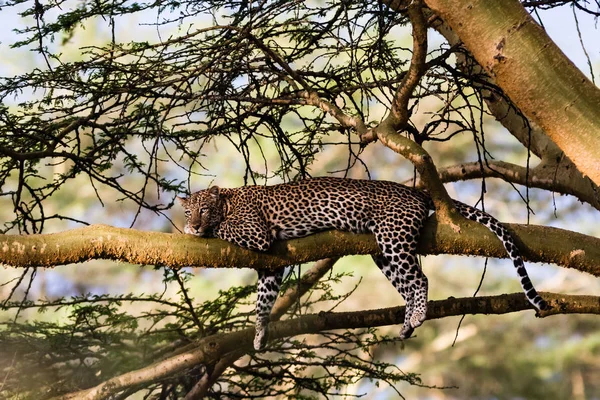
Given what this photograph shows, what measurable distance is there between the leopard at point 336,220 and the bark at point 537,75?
59.8 inches

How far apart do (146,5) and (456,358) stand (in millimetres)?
16388

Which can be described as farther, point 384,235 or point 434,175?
point 384,235

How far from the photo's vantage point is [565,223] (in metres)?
22.4

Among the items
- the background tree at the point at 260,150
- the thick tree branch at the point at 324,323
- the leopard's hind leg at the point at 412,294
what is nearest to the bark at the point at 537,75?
the background tree at the point at 260,150

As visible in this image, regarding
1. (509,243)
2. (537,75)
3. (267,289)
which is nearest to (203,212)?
(267,289)

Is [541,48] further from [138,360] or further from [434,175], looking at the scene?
[138,360]

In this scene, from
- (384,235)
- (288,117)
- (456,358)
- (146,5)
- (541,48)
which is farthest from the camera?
(288,117)

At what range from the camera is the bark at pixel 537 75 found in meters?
3.32

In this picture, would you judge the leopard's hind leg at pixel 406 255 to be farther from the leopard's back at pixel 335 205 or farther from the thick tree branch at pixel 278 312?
the thick tree branch at pixel 278 312

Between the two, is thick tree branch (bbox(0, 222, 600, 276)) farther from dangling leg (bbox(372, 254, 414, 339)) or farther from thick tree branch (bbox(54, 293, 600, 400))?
thick tree branch (bbox(54, 293, 600, 400))

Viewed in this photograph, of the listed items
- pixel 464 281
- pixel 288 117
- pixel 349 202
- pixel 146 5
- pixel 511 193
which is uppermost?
pixel 288 117

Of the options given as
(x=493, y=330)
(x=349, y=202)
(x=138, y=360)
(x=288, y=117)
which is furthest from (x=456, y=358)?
(x=349, y=202)

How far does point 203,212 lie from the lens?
557 centimetres

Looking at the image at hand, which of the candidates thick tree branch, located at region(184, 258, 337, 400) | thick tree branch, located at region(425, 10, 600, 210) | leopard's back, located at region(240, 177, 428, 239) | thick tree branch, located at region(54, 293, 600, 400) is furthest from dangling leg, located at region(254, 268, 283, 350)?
thick tree branch, located at region(425, 10, 600, 210)
